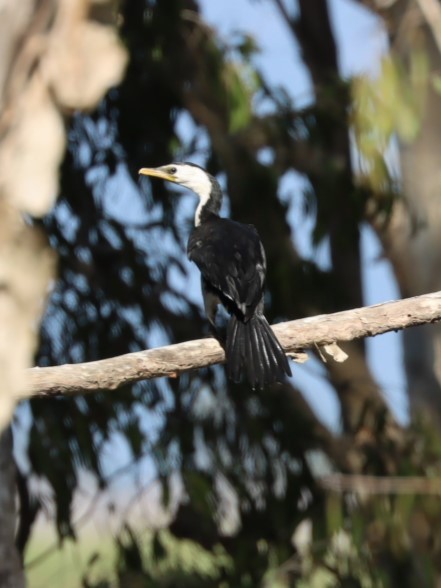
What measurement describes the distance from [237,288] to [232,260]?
7.2 inches

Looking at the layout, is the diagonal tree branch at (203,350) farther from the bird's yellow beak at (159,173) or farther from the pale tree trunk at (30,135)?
the bird's yellow beak at (159,173)

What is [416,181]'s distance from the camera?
A: 647 cm

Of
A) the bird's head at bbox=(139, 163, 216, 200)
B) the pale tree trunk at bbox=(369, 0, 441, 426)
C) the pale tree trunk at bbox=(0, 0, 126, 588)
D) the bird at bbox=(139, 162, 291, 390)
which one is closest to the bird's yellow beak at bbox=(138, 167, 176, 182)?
the bird's head at bbox=(139, 163, 216, 200)

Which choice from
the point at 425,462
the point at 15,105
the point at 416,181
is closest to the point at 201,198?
the point at 15,105

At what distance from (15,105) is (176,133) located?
117 centimetres

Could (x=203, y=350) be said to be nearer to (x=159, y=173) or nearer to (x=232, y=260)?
(x=232, y=260)

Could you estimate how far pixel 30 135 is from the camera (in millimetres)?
5602

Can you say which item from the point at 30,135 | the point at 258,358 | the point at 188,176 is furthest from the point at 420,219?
the point at 258,358

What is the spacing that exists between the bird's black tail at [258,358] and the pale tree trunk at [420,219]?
2218mm

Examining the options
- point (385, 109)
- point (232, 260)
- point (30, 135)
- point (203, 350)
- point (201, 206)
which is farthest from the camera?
point (385, 109)

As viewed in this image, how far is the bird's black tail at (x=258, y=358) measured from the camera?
4.04 m

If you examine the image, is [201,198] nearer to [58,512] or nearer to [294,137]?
[294,137]

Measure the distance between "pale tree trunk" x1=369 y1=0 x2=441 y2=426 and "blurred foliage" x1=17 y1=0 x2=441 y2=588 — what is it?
1.03 feet

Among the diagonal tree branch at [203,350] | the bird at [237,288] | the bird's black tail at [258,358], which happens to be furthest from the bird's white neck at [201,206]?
the diagonal tree branch at [203,350]
